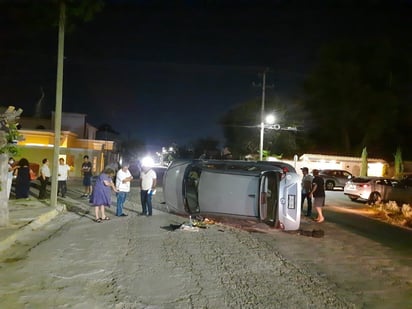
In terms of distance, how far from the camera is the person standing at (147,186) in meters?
14.2

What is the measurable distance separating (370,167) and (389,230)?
34.2 metres

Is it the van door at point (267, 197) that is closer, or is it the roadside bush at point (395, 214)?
the van door at point (267, 197)

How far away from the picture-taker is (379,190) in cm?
2250

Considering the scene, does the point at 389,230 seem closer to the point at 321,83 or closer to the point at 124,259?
the point at 124,259

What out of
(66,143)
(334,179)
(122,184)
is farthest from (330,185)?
(122,184)

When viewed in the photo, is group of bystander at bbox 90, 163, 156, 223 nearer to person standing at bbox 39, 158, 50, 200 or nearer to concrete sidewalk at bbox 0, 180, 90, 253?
concrete sidewalk at bbox 0, 180, 90, 253

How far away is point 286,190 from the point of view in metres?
11.0

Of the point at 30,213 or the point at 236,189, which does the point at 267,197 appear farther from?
the point at 30,213

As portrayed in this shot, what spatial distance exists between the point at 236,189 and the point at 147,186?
9.79 feet

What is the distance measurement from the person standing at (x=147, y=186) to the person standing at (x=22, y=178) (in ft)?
16.2

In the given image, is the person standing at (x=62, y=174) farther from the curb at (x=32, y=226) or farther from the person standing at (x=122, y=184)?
the person standing at (x=122, y=184)

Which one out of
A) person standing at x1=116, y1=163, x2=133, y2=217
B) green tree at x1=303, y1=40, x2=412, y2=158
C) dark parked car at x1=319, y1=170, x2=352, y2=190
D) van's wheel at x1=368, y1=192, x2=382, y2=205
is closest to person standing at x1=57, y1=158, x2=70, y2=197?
person standing at x1=116, y1=163, x2=133, y2=217

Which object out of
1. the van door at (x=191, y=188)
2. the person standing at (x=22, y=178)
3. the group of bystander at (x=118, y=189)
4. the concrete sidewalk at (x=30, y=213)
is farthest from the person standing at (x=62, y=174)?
the van door at (x=191, y=188)

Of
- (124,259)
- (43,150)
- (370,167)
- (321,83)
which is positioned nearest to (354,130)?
(321,83)
